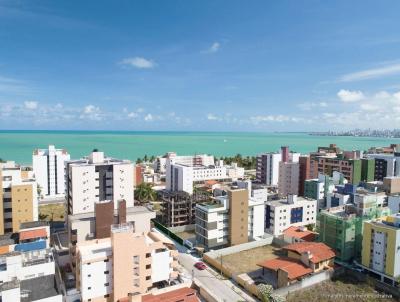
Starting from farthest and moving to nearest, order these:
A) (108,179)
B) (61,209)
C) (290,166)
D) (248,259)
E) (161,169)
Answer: (161,169) < (290,166) < (61,209) < (108,179) < (248,259)

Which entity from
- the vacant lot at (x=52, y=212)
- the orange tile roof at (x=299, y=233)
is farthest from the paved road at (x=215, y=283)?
the vacant lot at (x=52, y=212)

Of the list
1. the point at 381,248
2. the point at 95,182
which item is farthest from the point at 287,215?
the point at 95,182

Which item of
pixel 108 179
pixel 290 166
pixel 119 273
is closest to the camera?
pixel 119 273

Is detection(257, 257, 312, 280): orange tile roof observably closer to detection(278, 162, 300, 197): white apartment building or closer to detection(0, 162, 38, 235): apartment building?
detection(0, 162, 38, 235): apartment building

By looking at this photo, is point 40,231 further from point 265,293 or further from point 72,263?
point 265,293

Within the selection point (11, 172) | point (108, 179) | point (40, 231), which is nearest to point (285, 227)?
point (108, 179)

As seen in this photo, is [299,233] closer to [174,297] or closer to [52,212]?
[174,297]
